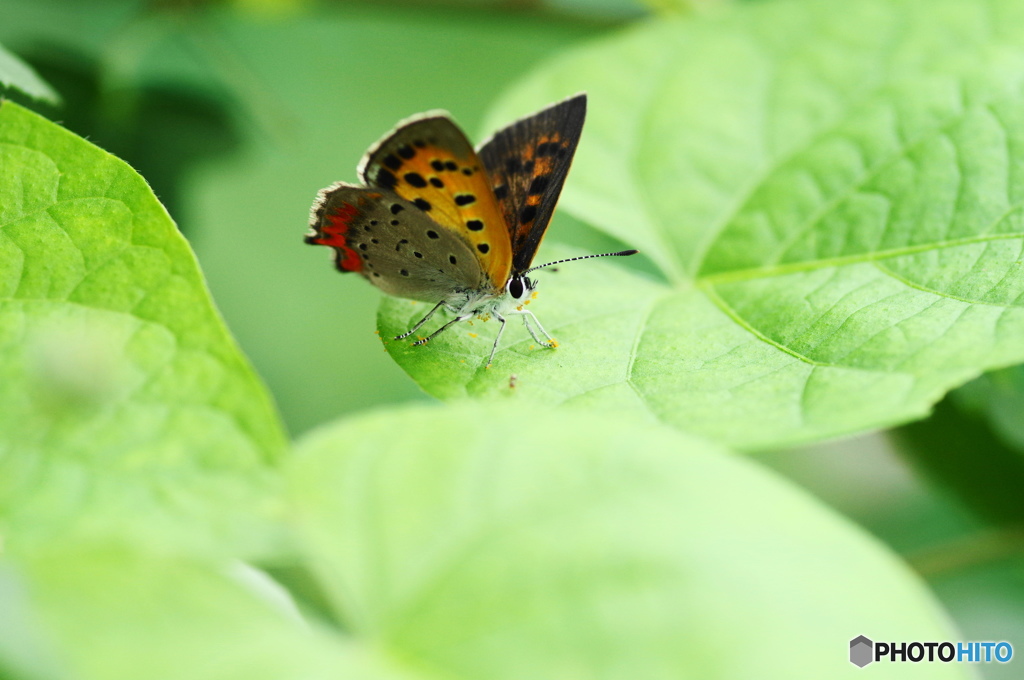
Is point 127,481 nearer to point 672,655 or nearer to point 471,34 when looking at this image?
point 672,655

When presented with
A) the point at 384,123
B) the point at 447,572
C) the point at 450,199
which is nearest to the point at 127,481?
the point at 447,572

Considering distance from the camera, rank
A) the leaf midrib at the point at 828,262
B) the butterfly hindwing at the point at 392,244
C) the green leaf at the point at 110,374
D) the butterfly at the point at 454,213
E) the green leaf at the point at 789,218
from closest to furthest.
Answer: the green leaf at the point at 110,374 < the green leaf at the point at 789,218 < the leaf midrib at the point at 828,262 < the butterfly at the point at 454,213 < the butterfly hindwing at the point at 392,244

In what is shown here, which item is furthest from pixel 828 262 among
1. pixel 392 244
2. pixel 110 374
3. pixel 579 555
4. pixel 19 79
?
pixel 19 79

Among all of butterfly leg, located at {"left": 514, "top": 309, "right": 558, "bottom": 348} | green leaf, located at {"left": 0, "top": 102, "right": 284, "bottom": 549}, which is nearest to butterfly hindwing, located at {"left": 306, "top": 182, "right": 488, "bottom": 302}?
butterfly leg, located at {"left": 514, "top": 309, "right": 558, "bottom": 348}

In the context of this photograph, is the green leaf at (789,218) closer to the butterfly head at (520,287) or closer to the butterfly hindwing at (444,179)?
the butterfly head at (520,287)

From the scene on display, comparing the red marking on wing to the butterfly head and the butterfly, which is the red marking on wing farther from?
the butterfly head

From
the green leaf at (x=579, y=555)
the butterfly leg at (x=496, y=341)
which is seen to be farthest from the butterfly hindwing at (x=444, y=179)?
the green leaf at (x=579, y=555)

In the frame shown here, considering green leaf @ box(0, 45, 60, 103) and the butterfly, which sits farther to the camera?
the butterfly
